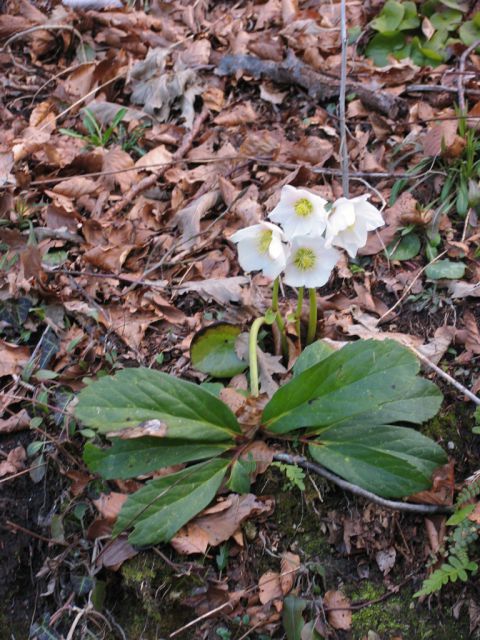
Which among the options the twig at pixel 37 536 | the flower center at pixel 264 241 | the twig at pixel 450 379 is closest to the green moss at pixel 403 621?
the twig at pixel 450 379

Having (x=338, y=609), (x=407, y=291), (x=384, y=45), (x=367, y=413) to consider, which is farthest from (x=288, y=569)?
(x=384, y=45)

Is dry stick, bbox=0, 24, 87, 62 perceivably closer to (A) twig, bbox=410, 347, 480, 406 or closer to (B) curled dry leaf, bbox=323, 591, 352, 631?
(A) twig, bbox=410, 347, 480, 406

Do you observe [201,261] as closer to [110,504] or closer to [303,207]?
[303,207]

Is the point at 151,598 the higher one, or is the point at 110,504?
the point at 110,504

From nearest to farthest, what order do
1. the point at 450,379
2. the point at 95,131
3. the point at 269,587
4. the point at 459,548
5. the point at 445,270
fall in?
1. the point at 459,548
2. the point at 269,587
3. the point at 450,379
4. the point at 445,270
5. the point at 95,131

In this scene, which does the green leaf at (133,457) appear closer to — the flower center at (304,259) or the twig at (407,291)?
the flower center at (304,259)

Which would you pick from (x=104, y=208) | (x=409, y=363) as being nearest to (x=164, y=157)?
(x=104, y=208)

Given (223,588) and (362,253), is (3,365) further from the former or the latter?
(362,253)
